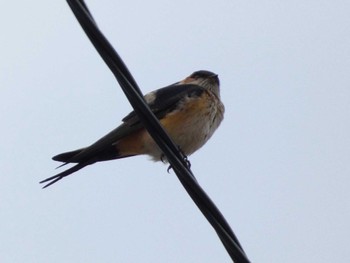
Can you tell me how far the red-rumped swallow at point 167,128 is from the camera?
20.9 feet

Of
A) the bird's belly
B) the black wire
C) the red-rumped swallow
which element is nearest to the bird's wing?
the red-rumped swallow

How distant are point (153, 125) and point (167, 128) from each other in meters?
3.09

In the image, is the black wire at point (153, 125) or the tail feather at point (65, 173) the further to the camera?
the tail feather at point (65, 173)

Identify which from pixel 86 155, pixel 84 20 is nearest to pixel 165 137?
pixel 84 20

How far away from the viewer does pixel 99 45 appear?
3102mm

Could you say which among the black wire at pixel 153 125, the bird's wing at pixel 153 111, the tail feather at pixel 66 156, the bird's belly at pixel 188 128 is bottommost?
the black wire at pixel 153 125

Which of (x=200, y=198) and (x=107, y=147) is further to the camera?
(x=107, y=147)

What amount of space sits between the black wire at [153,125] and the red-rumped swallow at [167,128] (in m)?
2.67

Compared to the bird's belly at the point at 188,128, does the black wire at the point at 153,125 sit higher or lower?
lower

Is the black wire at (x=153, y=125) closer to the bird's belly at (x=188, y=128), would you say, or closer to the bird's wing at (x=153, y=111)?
the bird's wing at (x=153, y=111)

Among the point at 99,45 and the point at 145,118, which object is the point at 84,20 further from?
the point at 145,118

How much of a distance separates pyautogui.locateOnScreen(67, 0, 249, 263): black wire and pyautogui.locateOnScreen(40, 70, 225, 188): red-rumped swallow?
8.76 feet

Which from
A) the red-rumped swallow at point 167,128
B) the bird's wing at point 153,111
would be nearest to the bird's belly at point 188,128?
the red-rumped swallow at point 167,128

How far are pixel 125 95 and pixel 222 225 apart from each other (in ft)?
2.33
